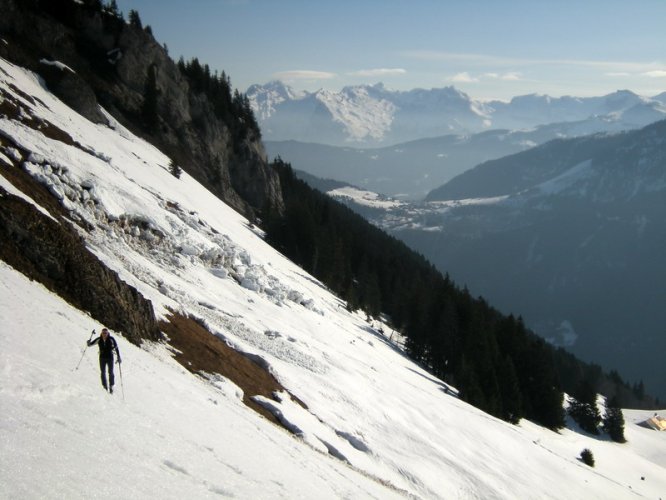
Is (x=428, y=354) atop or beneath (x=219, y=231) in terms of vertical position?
beneath

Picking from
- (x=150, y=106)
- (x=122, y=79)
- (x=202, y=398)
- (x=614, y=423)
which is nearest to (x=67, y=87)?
(x=150, y=106)

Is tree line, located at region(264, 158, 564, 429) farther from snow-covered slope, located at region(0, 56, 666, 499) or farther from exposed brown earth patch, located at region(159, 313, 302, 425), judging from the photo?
exposed brown earth patch, located at region(159, 313, 302, 425)

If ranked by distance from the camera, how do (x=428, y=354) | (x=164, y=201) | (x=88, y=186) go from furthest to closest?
(x=428, y=354) → (x=164, y=201) → (x=88, y=186)

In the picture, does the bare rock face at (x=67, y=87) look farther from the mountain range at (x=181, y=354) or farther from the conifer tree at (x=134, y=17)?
the conifer tree at (x=134, y=17)

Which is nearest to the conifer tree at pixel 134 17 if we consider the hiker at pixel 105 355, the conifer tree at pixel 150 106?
the conifer tree at pixel 150 106

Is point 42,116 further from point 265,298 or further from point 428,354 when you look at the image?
point 428,354

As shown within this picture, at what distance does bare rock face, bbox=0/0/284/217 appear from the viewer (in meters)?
60.0

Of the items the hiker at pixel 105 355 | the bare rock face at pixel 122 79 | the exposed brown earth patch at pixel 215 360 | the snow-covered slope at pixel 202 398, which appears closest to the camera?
the snow-covered slope at pixel 202 398

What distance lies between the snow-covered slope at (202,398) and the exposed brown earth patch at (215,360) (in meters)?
0.89

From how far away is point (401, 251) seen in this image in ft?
514

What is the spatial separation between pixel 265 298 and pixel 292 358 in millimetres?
10683

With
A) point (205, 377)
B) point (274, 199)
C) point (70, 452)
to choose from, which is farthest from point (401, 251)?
point (70, 452)

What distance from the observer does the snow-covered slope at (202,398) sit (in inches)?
472

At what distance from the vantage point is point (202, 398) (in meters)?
19.7
